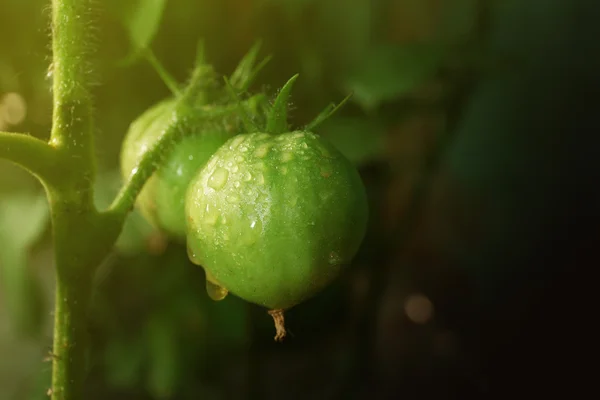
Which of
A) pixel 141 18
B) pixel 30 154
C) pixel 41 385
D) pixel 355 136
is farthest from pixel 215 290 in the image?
pixel 41 385

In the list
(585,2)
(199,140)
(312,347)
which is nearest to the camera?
(199,140)

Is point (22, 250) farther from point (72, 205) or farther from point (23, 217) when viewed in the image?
point (72, 205)

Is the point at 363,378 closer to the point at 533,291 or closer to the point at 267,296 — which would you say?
the point at 533,291

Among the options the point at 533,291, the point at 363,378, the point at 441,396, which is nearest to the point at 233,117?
the point at 363,378

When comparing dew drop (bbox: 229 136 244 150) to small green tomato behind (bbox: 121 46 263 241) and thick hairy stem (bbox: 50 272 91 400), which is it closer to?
small green tomato behind (bbox: 121 46 263 241)

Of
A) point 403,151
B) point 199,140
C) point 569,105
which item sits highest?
point 199,140

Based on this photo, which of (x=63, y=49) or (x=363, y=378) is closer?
(x=63, y=49)

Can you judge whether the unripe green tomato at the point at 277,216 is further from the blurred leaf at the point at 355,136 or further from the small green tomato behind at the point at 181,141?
the blurred leaf at the point at 355,136

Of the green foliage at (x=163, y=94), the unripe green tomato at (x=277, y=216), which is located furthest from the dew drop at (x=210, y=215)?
the green foliage at (x=163, y=94)

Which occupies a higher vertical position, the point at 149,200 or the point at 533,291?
the point at 149,200
